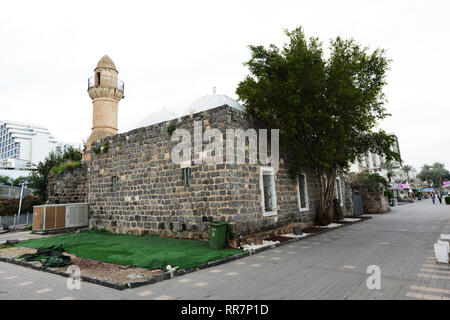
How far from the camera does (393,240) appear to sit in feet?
26.9

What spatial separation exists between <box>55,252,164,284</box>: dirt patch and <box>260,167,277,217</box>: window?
5065 millimetres

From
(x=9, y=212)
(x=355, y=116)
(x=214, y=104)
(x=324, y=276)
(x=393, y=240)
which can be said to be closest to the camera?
(x=324, y=276)

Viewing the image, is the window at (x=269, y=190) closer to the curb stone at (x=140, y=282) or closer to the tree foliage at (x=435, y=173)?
the curb stone at (x=140, y=282)

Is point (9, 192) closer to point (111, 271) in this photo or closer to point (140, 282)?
point (111, 271)

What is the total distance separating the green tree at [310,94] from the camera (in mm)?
9422

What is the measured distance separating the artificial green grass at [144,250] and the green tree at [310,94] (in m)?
5.27

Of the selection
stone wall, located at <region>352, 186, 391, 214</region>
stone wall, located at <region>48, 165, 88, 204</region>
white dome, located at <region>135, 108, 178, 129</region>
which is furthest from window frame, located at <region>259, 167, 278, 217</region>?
stone wall, located at <region>352, 186, 391, 214</region>

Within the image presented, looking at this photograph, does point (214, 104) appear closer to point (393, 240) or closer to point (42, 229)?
point (393, 240)

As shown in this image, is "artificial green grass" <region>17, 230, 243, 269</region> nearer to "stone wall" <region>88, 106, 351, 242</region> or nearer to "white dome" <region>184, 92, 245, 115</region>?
"stone wall" <region>88, 106, 351, 242</region>

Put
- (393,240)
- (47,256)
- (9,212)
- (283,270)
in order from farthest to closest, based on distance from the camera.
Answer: (9,212), (393,240), (47,256), (283,270)

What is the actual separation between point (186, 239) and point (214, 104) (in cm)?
715

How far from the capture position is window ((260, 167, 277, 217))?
9.45m

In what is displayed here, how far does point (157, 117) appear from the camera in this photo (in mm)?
17391
